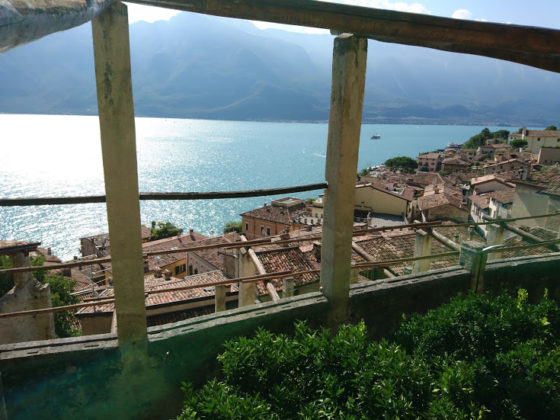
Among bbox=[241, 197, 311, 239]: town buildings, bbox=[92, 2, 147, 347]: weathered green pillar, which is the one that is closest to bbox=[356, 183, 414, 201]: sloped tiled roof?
bbox=[241, 197, 311, 239]: town buildings

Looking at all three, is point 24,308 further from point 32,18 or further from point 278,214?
point 278,214

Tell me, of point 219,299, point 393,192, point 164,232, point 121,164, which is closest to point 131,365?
point 121,164

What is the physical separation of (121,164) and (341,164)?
161 centimetres

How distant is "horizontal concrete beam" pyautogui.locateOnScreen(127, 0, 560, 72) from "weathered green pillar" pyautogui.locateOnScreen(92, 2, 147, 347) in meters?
0.68

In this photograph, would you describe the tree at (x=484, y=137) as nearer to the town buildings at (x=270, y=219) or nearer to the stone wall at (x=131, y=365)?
the town buildings at (x=270, y=219)

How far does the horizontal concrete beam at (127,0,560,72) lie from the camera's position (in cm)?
246

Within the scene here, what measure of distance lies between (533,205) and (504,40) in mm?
15731

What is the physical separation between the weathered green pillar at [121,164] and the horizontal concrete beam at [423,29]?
680mm

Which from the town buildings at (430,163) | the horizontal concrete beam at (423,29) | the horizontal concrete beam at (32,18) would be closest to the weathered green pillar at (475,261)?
Answer: the horizontal concrete beam at (423,29)

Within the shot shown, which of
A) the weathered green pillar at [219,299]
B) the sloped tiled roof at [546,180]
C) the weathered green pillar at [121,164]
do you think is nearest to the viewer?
the weathered green pillar at [121,164]

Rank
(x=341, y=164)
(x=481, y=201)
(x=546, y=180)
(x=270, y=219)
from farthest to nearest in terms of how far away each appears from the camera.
Result: (x=270, y=219)
(x=481, y=201)
(x=546, y=180)
(x=341, y=164)

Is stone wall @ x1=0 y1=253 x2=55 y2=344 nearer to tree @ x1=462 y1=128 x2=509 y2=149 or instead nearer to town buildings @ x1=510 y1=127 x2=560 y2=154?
town buildings @ x1=510 y1=127 x2=560 y2=154

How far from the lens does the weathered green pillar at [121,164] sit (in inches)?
90.0

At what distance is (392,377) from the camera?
226 cm
